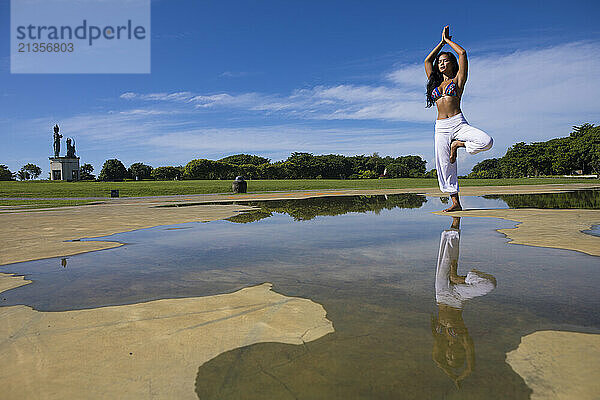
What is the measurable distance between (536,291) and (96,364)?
368cm

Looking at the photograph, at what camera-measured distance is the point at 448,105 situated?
10.7 metres

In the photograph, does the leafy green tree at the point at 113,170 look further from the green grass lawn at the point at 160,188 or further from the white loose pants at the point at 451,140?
the white loose pants at the point at 451,140

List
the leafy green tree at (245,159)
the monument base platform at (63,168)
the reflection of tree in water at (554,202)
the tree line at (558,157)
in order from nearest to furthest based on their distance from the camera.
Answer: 1. the reflection of tree in water at (554,202)
2. the monument base platform at (63,168)
3. the tree line at (558,157)
4. the leafy green tree at (245,159)

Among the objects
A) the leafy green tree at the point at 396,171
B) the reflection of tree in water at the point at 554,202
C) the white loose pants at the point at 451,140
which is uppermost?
the leafy green tree at the point at 396,171

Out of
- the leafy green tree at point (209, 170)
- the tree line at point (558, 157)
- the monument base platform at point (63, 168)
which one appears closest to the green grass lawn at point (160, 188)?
the monument base platform at point (63, 168)

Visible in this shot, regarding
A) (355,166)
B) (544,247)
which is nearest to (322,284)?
(544,247)

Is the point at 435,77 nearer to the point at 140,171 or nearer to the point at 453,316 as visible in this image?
the point at 453,316

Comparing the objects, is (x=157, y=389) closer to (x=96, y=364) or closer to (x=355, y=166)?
(x=96, y=364)

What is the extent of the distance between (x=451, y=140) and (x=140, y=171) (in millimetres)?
133354

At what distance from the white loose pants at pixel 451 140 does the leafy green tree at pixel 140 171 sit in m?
129

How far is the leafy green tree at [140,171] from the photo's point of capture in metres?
129

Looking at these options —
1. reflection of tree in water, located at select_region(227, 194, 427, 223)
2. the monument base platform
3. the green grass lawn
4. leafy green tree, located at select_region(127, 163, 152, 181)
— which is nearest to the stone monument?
the monument base platform

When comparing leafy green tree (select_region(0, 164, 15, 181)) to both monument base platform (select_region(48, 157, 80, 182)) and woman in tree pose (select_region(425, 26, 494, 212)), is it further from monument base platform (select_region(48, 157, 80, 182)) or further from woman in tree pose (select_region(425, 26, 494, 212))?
woman in tree pose (select_region(425, 26, 494, 212))

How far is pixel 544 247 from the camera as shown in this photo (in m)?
5.59
